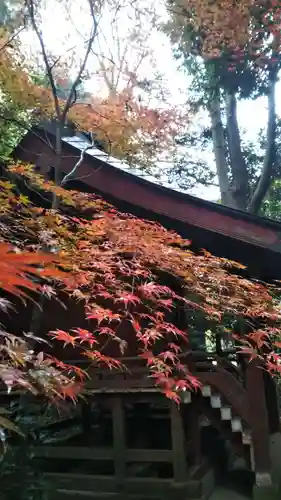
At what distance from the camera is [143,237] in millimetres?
3879

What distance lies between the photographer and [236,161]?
1368 cm

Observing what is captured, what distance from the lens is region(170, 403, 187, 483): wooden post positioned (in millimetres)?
4711

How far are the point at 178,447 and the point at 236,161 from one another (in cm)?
1050

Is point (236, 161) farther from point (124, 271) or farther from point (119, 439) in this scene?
point (124, 271)

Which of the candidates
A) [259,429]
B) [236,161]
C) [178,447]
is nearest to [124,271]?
[178,447]

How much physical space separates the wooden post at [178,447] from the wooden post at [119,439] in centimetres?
60

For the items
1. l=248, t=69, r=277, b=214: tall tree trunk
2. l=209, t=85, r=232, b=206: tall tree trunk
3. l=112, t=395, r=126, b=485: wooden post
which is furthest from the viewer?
l=209, t=85, r=232, b=206: tall tree trunk

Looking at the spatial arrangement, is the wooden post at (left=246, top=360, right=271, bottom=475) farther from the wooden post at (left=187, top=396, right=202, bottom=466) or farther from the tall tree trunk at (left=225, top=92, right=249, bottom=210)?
the tall tree trunk at (left=225, top=92, right=249, bottom=210)

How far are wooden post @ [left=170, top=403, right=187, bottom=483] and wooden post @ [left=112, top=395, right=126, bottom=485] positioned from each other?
60 centimetres

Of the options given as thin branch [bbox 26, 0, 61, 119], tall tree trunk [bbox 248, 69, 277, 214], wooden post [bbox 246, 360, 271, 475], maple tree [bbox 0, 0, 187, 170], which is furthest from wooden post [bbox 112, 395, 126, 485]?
tall tree trunk [bbox 248, 69, 277, 214]

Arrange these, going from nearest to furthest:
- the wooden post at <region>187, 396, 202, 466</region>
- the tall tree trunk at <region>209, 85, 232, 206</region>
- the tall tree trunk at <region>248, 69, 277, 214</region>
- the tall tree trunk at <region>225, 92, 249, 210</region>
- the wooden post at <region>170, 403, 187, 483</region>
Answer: the wooden post at <region>170, 403, 187, 483</region> → the wooden post at <region>187, 396, 202, 466</region> → the tall tree trunk at <region>248, 69, 277, 214</region> → the tall tree trunk at <region>225, 92, 249, 210</region> → the tall tree trunk at <region>209, 85, 232, 206</region>

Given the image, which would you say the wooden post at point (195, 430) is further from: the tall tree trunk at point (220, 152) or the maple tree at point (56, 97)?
the tall tree trunk at point (220, 152)

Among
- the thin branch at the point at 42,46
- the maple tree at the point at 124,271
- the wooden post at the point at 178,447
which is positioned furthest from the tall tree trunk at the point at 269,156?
the wooden post at the point at 178,447

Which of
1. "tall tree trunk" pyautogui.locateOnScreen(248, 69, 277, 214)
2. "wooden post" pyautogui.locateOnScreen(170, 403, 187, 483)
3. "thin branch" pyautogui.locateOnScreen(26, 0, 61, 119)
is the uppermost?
"tall tree trunk" pyautogui.locateOnScreen(248, 69, 277, 214)
